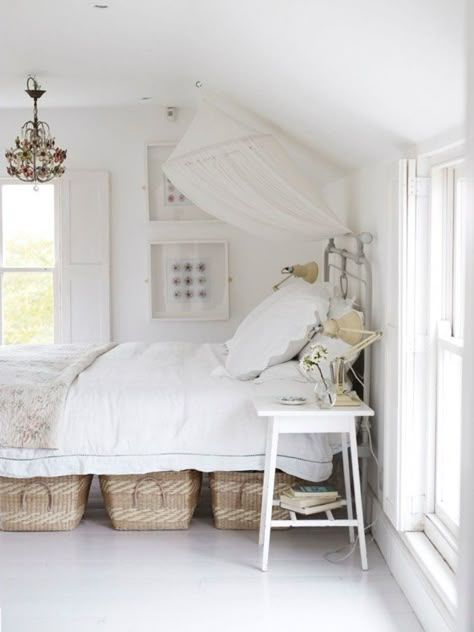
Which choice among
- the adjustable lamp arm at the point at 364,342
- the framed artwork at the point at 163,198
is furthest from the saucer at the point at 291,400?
the framed artwork at the point at 163,198

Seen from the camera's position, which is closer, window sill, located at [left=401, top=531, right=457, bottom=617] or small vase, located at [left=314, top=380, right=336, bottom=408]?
window sill, located at [left=401, top=531, right=457, bottom=617]

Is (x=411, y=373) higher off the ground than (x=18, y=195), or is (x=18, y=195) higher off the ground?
(x=18, y=195)

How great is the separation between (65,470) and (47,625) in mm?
969

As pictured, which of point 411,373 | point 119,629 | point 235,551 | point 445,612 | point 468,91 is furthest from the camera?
point 235,551

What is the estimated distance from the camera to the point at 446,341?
324 centimetres

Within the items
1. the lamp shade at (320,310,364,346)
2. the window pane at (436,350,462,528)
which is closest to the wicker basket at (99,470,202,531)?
the lamp shade at (320,310,364,346)

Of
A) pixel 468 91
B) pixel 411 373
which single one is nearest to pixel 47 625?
pixel 411 373

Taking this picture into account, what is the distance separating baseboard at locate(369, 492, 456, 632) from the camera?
2.79 m

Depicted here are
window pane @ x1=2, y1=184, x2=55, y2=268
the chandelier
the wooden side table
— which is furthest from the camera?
window pane @ x1=2, y1=184, x2=55, y2=268

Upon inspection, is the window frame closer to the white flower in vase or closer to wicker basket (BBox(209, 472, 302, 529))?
the white flower in vase

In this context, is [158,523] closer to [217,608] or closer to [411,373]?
[217,608]

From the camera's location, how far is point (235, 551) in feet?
12.7

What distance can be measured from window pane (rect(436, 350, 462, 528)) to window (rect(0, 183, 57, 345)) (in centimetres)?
436

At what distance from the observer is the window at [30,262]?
7.05 metres
